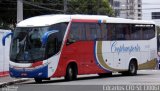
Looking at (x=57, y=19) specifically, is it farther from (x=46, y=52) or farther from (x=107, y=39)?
(x=107, y=39)

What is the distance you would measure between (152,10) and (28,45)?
130m

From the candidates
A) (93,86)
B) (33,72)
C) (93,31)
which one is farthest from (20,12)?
(93,86)

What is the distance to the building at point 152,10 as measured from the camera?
149 m

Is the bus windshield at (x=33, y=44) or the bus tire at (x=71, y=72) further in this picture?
the bus tire at (x=71, y=72)

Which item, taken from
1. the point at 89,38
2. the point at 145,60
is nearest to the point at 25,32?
the point at 89,38

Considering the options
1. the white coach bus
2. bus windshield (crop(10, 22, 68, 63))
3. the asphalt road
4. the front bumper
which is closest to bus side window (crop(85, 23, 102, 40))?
the white coach bus

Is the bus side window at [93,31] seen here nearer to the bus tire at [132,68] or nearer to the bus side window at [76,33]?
the bus side window at [76,33]

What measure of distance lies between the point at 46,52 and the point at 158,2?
128472mm

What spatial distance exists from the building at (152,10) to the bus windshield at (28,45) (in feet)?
412

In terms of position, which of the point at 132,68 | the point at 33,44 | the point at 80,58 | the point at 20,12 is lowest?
the point at 132,68

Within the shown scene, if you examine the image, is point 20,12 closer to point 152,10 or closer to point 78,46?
point 78,46

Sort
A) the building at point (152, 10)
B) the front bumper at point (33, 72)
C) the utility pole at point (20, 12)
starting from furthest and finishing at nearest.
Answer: the building at point (152, 10) → the utility pole at point (20, 12) → the front bumper at point (33, 72)

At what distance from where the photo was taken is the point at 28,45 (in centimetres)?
2448

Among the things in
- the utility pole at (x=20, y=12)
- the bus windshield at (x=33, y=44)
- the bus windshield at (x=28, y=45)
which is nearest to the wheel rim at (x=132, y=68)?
the bus windshield at (x=33, y=44)
